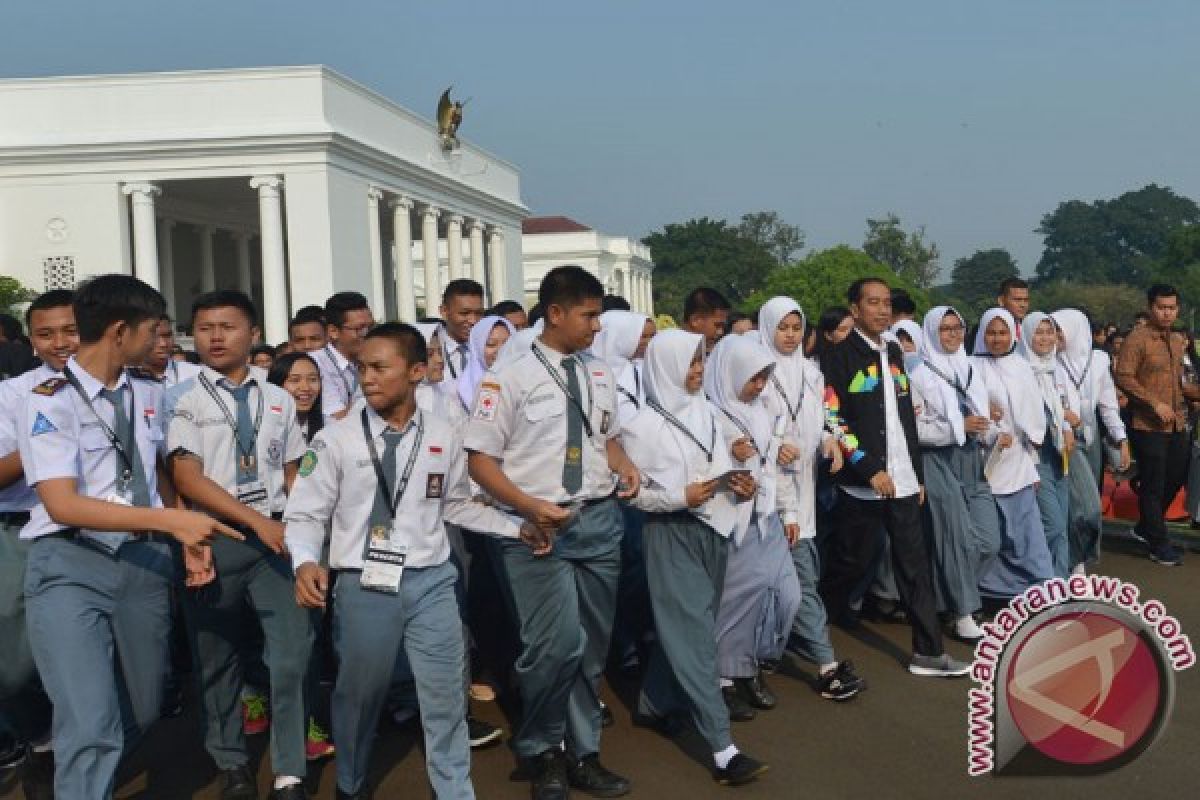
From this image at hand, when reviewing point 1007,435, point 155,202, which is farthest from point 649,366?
point 155,202

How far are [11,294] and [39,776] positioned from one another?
27.5 meters

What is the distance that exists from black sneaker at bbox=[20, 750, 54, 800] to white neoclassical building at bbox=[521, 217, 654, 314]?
6577 centimetres

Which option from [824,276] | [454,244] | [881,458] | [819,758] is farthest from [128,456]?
[824,276]

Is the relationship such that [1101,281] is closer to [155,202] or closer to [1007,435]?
[155,202]

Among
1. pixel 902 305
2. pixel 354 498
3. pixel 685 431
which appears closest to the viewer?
pixel 354 498

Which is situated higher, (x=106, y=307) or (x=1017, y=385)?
(x=106, y=307)

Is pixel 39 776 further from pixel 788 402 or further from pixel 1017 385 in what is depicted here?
pixel 1017 385

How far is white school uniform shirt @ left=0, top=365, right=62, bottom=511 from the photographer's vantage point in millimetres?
4383

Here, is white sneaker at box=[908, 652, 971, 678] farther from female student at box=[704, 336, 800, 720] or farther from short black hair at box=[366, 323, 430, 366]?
short black hair at box=[366, 323, 430, 366]

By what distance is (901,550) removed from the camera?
6.02 m

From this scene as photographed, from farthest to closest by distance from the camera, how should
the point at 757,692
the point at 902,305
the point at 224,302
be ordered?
the point at 902,305 < the point at 757,692 < the point at 224,302

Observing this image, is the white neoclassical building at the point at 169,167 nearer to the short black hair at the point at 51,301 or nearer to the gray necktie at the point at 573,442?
the short black hair at the point at 51,301

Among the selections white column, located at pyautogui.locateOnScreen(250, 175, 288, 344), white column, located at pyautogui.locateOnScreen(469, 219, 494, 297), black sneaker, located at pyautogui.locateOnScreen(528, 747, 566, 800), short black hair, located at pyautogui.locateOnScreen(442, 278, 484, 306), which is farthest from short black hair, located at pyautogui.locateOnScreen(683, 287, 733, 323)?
white column, located at pyautogui.locateOnScreen(469, 219, 494, 297)

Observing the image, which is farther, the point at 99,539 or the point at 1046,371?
the point at 1046,371
